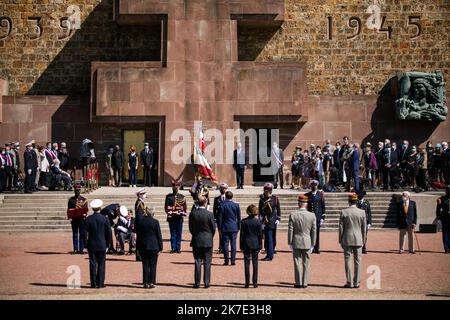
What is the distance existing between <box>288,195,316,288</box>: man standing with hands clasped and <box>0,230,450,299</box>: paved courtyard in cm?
26

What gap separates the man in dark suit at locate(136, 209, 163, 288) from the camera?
14.4 meters

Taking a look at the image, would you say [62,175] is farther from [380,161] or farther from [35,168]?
[380,161]

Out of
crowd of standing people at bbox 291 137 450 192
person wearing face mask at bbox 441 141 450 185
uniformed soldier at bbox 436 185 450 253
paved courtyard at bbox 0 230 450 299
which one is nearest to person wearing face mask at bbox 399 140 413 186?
crowd of standing people at bbox 291 137 450 192

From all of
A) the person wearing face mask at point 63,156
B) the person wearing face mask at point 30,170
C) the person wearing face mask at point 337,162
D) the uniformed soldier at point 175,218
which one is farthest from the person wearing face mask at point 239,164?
the uniformed soldier at point 175,218

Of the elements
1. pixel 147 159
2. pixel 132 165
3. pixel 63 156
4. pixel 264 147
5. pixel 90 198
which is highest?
pixel 264 147

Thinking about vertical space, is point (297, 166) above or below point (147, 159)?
below

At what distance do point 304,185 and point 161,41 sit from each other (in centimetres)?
836

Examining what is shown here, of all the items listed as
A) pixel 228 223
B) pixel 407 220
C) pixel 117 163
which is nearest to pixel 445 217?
pixel 407 220

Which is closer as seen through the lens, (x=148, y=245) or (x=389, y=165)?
(x=148, y=245)

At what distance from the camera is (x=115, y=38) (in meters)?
34.0

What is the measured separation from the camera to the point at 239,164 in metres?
29.5

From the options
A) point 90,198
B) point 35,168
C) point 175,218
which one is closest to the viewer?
point 175,218

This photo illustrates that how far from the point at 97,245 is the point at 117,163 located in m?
17.0

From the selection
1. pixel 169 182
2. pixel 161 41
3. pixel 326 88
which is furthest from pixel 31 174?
pixel 326 88
